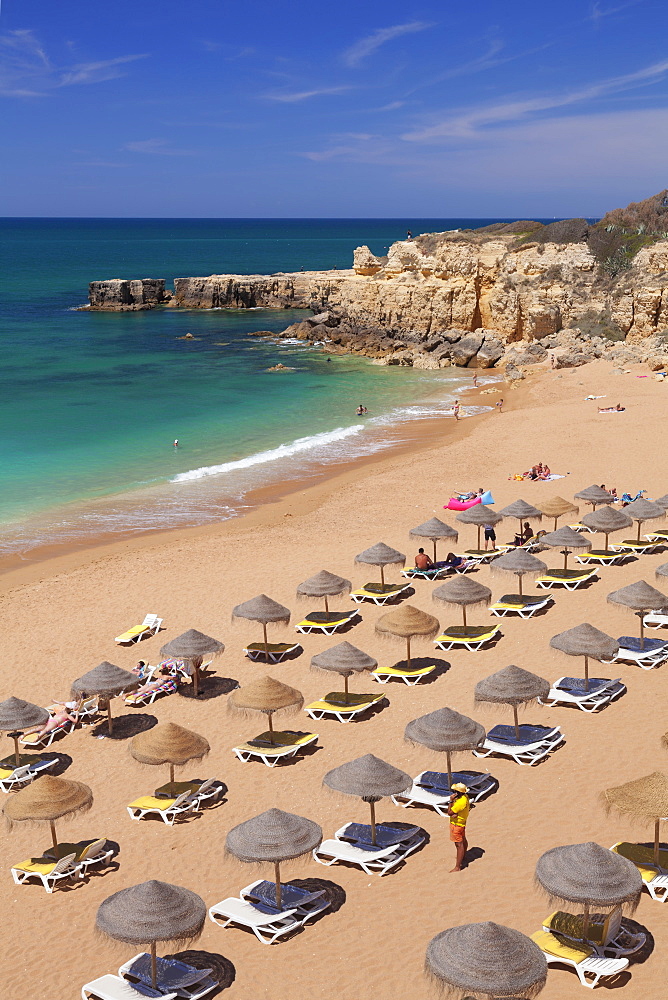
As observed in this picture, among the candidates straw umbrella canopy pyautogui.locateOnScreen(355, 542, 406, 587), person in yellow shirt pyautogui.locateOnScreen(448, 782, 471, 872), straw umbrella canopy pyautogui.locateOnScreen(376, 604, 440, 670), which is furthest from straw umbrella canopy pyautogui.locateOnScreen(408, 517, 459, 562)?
person in yellow shirt pyautogui.locateOnScreen(448, 782, 471, 872)

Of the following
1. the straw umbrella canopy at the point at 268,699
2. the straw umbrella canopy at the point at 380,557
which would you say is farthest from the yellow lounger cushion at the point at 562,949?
the straw umbrella canopy at the point at 380,557

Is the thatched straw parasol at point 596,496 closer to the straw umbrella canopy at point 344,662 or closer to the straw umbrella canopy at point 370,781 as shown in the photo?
the straw umbrella canopy at point 344,662

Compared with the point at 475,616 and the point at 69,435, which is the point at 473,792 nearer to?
the point at 475,616

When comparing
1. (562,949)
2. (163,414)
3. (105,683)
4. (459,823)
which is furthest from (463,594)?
(163,414)

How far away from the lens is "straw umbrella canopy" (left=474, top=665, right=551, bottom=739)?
1227cm

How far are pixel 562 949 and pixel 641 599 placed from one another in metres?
7.59

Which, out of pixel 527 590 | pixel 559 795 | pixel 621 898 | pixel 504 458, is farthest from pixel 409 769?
pixel 504 458

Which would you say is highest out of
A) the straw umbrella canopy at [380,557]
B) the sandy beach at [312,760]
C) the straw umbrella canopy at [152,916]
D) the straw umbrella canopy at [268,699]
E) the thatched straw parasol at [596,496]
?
the thatched straw parasol at [596,496]

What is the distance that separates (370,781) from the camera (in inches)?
407

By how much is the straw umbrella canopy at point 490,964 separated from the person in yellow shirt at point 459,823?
2.43 m

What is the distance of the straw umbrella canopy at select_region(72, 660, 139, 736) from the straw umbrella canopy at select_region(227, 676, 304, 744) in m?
1.89

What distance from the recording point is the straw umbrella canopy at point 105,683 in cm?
1389

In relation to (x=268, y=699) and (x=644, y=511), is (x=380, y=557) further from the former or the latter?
(x=644, y=511)

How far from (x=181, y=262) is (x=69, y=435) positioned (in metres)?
107
